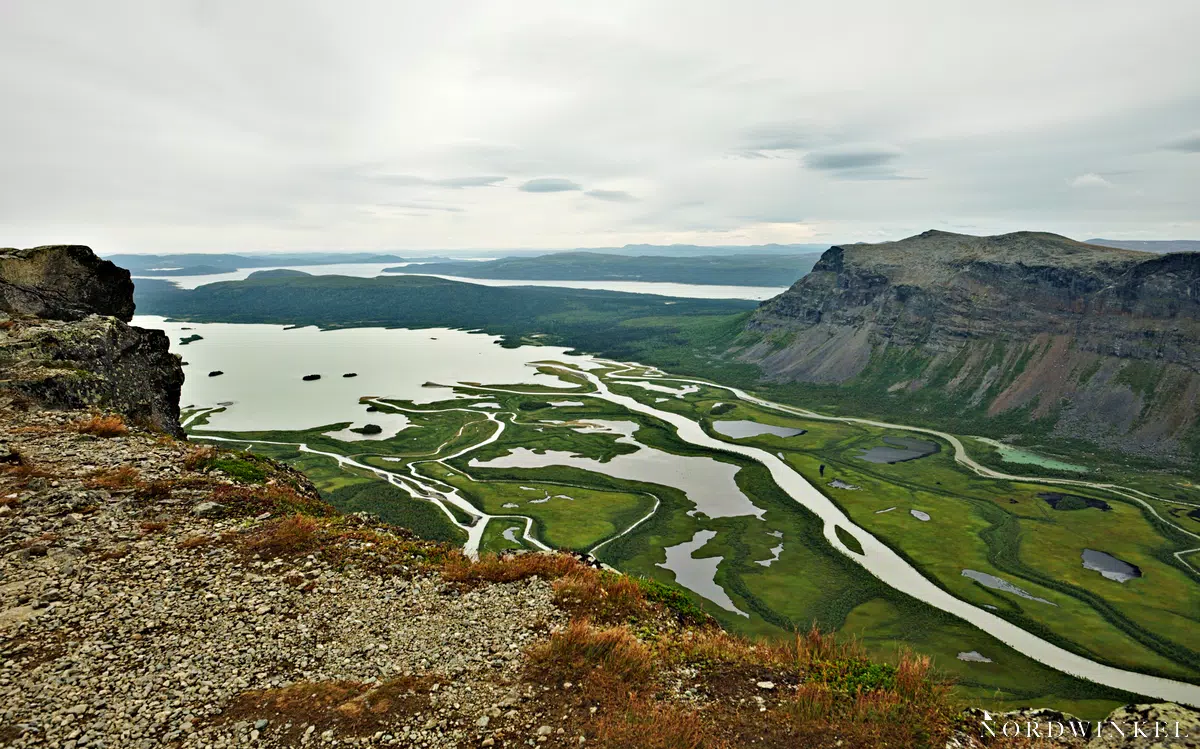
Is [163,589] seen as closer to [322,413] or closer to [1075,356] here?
[322,413]

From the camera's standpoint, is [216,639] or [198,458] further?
[198,458]

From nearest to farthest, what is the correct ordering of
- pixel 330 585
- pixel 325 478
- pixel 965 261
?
pixel 330 585 < pixel 325 478 < pixel 965 261

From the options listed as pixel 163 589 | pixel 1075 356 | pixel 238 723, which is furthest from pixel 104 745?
pixel 1075 356

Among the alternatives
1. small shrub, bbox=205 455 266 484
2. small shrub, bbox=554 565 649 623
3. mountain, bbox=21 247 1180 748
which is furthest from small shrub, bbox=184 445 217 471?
small shrub, bbox=554 565 649 623

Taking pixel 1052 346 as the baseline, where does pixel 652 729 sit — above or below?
above

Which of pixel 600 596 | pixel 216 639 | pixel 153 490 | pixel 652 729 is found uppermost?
pixel 153 490

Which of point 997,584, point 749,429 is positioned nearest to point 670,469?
point 749,429

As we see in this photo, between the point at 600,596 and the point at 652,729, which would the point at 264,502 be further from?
the point at 652,729
